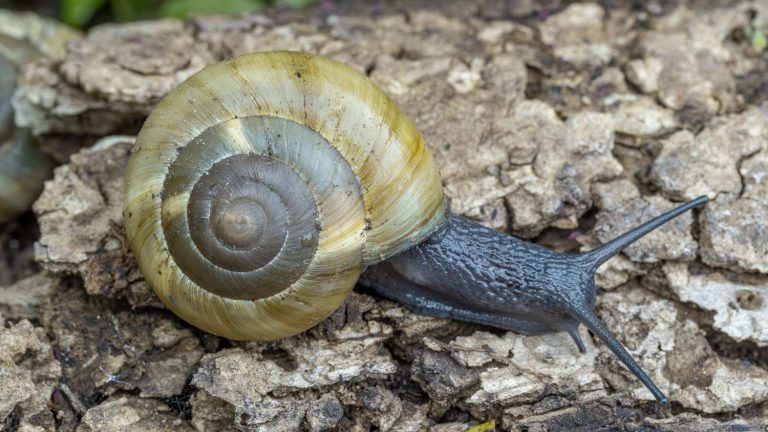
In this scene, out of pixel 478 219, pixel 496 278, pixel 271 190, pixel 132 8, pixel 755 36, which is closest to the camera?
pixel 271 190

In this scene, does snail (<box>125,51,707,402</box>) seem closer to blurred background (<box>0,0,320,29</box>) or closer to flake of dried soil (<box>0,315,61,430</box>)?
flake of dried soil (<box>0,315,61,430</box>)

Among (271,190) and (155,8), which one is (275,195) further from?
(155,8)

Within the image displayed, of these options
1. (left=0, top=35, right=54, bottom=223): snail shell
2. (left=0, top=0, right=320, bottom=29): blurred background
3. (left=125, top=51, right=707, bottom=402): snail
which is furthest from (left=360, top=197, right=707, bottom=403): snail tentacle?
(left=0, top=35, right=54, bottom=223): snail shell

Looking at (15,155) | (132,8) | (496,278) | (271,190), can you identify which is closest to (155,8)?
(132,8)

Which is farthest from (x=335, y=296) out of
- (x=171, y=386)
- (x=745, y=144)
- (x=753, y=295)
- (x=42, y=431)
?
(x=745, y=144)

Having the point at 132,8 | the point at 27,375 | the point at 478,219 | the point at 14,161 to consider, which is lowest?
the point at 27,375

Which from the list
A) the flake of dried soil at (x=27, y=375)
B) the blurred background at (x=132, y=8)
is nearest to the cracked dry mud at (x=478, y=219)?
the flake of dried soil at (x=27, y=375)

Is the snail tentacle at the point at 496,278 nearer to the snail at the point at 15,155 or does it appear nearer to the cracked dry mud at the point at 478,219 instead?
the cracked dry mud at the point at 478,219

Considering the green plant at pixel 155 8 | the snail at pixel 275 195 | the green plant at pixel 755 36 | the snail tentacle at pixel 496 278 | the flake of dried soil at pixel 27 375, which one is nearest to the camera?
the snail at pixel 275 195
